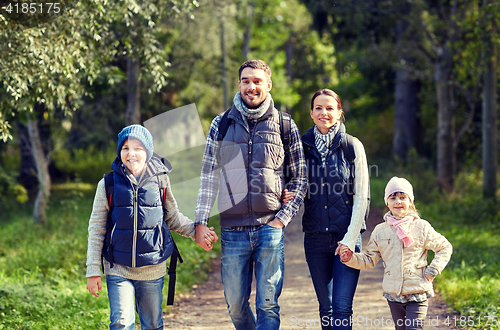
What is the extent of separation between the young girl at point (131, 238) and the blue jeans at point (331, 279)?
1.19 m

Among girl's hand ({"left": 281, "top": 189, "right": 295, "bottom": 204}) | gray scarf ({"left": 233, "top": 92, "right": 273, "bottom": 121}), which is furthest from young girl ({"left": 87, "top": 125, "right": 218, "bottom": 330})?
girl's hand ({"left": 281, "top": 189, "right": 295, "bottom": 204})

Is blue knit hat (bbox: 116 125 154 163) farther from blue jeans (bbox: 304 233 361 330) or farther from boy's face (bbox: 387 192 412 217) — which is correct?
boy's face (bbox: 387 192 412 217)

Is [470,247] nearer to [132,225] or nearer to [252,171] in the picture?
[252,171]

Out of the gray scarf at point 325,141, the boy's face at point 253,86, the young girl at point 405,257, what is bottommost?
the young girl at point 405,257

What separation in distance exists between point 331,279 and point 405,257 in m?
0.66

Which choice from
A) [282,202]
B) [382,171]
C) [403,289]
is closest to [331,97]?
[282,202]

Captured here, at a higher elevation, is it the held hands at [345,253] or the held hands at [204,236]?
the held hands at [204,236]

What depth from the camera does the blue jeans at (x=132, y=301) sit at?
3492 mm

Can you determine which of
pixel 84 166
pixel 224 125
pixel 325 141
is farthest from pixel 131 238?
pixel 84 166

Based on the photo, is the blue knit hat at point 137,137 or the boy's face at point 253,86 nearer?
the blue knit hat at point 137,137

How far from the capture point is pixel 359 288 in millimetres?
6895

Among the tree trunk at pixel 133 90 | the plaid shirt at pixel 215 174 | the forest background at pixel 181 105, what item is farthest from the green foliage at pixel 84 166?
the plaid shirt at pixel 215 174

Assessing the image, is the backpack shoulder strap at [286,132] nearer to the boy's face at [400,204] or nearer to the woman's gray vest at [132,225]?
the boy's face at [400,204]

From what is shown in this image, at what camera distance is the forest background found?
5684 millimetres
